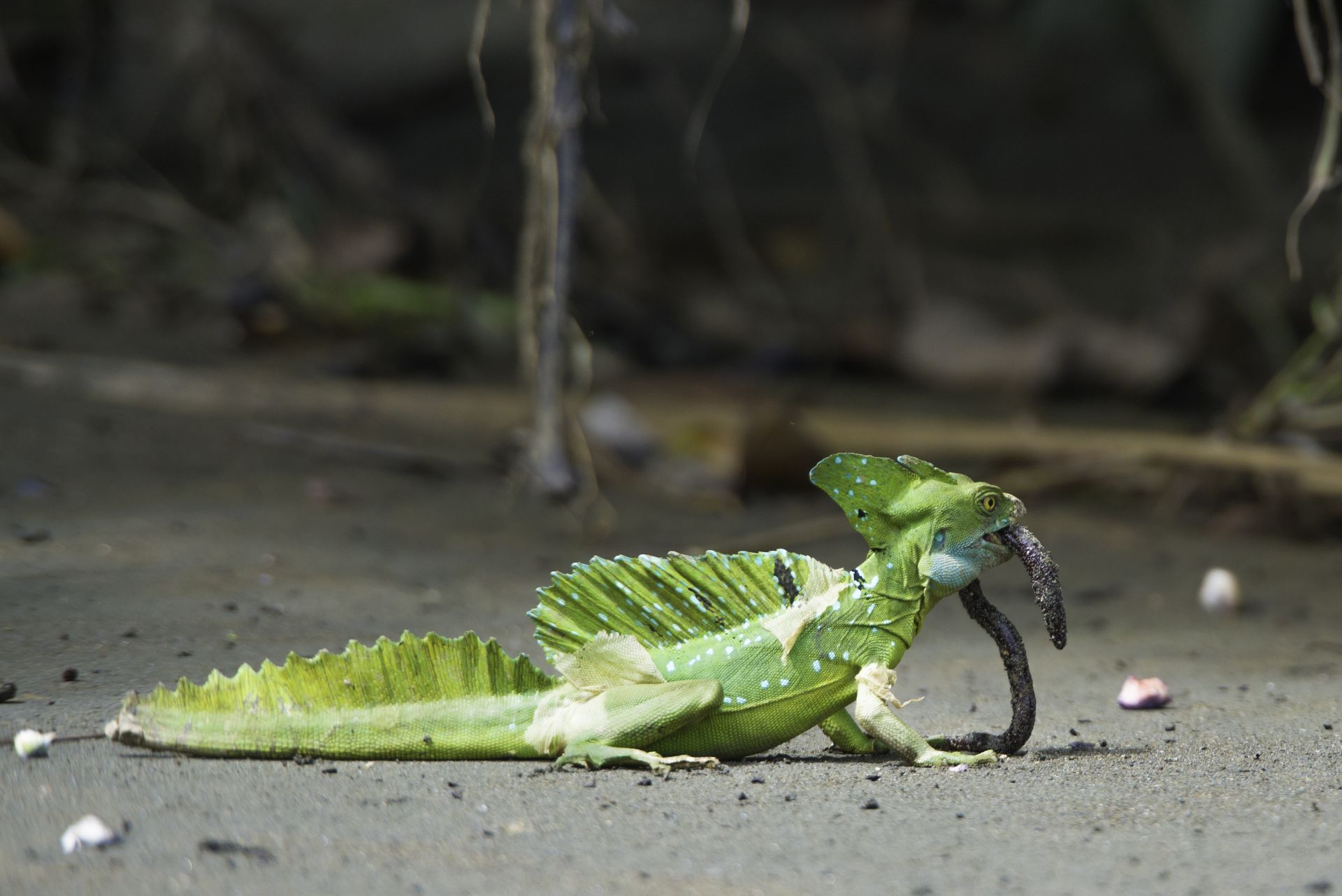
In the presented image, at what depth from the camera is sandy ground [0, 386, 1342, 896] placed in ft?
6.89

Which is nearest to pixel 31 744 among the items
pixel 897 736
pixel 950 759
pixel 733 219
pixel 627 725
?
pixel 627 725

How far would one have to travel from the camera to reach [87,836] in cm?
209

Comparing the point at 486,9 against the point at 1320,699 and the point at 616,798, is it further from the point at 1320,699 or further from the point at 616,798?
the point at 1320,699

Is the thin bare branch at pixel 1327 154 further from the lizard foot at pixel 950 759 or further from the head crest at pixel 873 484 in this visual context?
the lizard foot at pixel 950 759

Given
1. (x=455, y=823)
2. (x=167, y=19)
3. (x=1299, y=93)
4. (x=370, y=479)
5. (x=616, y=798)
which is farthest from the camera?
(x=1299, y=93)

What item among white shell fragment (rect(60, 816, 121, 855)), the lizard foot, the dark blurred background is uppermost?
the dark blurred background

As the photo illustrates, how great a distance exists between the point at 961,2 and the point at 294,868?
13.3m

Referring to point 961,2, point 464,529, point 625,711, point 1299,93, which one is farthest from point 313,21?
point 625,711

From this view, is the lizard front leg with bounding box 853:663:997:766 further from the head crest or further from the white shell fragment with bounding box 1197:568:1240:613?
the white shell fragment with bounding box 1197:568:1240:613

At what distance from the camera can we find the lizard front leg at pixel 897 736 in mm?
2754

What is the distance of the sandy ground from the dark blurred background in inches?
33.8

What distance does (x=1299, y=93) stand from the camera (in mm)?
12578

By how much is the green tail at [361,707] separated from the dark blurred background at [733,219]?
1.94 m

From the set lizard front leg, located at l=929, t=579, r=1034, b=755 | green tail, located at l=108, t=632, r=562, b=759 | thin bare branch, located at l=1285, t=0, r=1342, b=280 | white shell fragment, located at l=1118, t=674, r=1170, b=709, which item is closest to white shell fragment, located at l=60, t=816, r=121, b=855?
green tail, located at l=108, t=632, r=562, b=759
